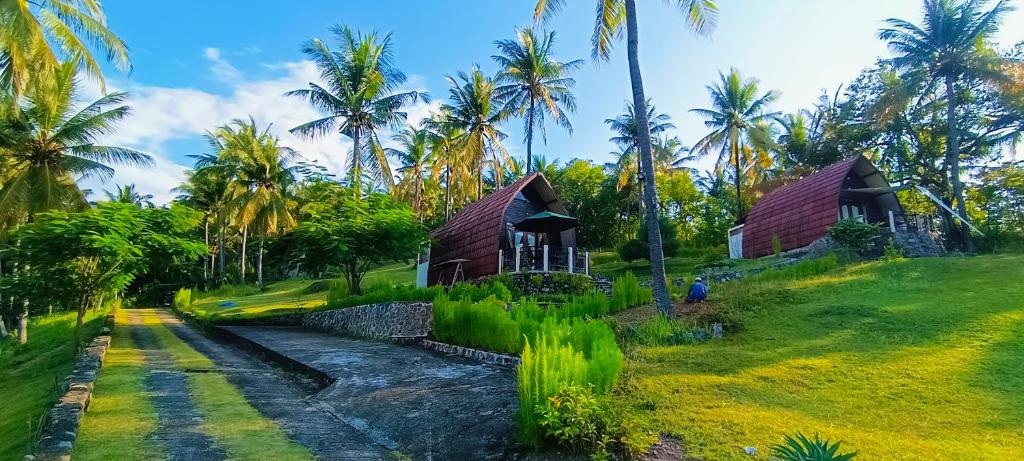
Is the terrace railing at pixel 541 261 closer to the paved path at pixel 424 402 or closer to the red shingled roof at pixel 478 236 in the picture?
the red shingled roof at pixel 478 236

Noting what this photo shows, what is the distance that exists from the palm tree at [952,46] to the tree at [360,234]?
21.9 meters

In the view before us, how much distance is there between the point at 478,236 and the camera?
66.2 feet

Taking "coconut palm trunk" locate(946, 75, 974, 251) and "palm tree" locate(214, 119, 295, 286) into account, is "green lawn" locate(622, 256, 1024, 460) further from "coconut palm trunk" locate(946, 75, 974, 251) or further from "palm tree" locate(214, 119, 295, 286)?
"palm tree" locate(214, 119, 295, 286)

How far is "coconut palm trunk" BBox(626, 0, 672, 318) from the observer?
33.8 feet

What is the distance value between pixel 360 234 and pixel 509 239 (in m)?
5.55

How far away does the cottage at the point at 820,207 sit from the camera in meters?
20.5

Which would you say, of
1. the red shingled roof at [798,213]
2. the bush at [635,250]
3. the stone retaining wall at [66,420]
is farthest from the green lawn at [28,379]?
the red shingled roof at [798,213]

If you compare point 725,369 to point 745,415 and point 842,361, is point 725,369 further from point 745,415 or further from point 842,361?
point 745,415

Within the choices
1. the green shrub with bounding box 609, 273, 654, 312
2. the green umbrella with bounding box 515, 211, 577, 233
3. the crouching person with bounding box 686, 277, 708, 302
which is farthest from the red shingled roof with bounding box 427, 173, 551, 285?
the crouching person with bounding box 686, 277, 708, 302

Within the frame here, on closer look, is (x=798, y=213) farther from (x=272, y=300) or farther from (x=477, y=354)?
(x=272, y=300)

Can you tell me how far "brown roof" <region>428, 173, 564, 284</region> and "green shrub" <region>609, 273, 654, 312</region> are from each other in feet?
22.5

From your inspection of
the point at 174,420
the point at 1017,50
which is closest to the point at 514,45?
the point at 1017,50

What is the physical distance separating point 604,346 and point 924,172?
1197 inches

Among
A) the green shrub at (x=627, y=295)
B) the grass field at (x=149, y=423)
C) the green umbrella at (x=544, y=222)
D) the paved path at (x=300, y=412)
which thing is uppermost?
the green umbrella at (x=544, y=222)
